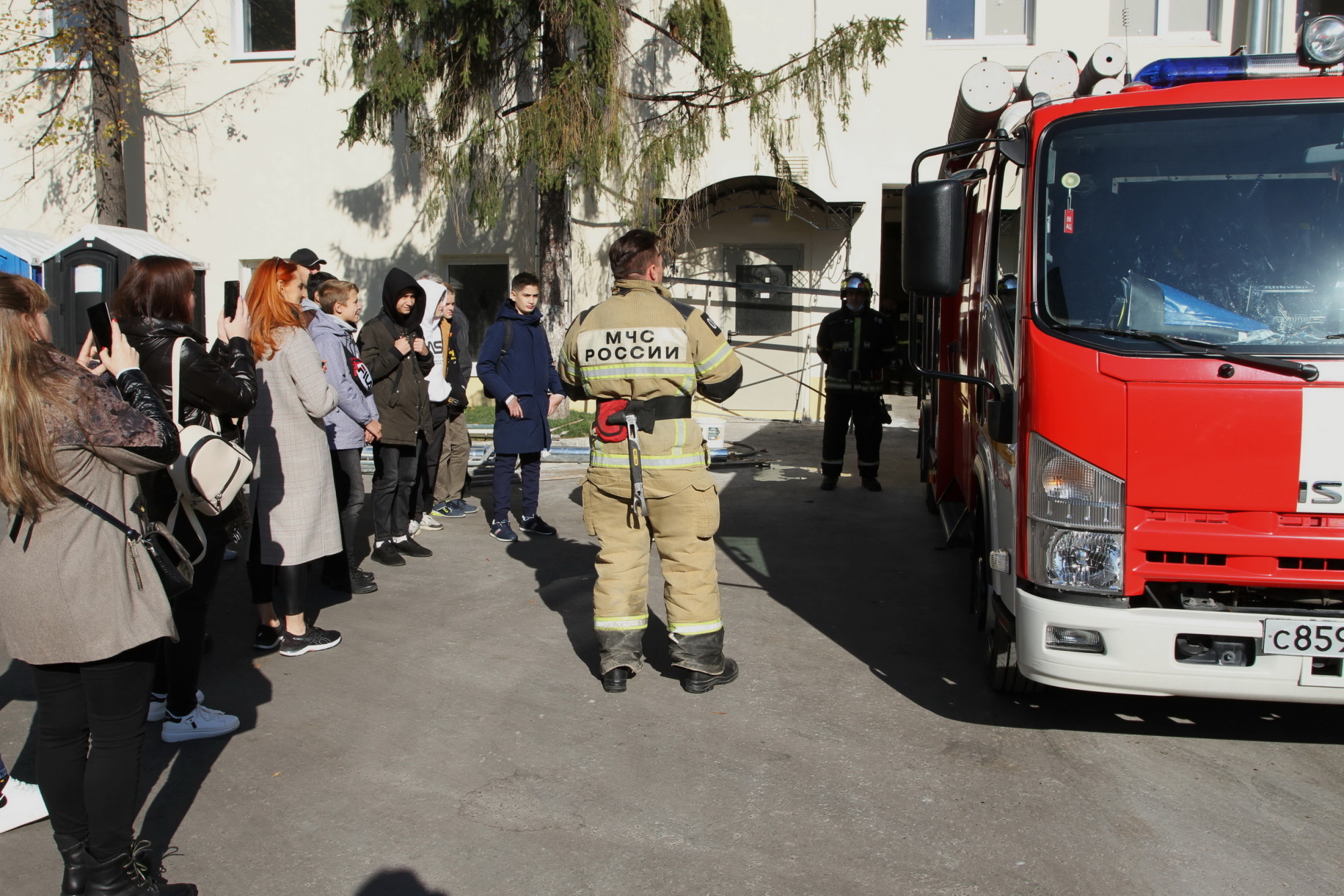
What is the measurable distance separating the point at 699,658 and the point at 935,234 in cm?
202

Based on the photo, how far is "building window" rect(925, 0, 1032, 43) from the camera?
43.0ft

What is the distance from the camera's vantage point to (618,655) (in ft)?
15.1

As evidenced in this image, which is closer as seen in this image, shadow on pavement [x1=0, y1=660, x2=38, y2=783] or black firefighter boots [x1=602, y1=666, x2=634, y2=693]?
shadow on pavement [x1=0, y1=660, x2=38, y2=783]

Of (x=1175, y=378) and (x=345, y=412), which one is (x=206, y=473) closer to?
(x=345, y=412)

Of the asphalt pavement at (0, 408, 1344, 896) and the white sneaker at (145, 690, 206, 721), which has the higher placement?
the white sneaker at (145, 690, 206, 721)

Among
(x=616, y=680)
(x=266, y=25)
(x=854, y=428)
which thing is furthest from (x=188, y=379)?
(x=266, y=25)

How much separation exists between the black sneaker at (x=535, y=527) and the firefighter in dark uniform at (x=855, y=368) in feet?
9.49

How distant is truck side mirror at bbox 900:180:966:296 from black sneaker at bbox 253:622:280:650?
11.1 feet

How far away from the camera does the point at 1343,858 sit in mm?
3287

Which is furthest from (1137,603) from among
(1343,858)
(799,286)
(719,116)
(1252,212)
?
(799,286)

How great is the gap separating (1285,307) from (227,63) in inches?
551

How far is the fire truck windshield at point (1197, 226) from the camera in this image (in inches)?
148

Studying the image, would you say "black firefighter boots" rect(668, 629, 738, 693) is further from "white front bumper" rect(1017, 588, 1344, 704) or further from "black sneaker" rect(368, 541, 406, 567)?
"black sneaker" rect(368, 541, 406, 567)

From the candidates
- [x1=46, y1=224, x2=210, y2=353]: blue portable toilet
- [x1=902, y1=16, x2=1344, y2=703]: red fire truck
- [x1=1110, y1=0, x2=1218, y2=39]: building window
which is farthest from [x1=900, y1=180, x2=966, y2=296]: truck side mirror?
[x1=1110, y1=0, x2=1218, y2=39]: building window
